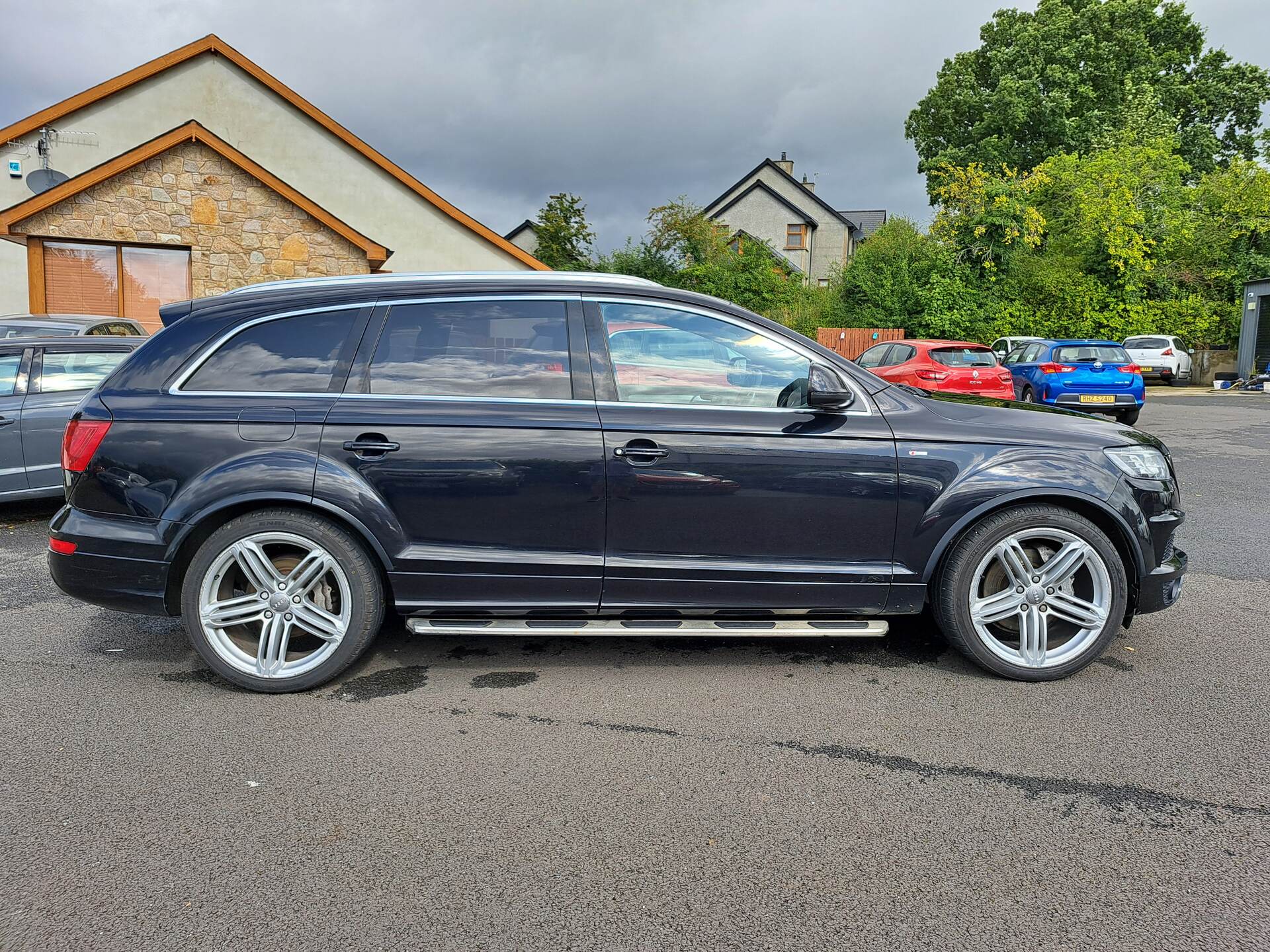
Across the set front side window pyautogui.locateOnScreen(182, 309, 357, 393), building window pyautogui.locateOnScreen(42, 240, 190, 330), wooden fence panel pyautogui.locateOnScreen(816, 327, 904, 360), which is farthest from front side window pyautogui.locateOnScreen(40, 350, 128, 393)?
wooden fence panel pyautogui.locateOnScreen(816, 327, 904, 360)

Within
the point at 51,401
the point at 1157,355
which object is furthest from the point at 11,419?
the point at 1157,355

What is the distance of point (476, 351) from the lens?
3795mm

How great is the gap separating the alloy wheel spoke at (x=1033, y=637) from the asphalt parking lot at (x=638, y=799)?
135mm

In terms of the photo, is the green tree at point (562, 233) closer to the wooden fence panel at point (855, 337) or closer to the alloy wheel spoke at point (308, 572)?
the wooden fence panel at point (855, 337)

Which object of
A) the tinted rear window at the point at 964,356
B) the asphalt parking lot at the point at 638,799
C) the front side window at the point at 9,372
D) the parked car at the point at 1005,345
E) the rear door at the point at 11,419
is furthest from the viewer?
the parked car at the point at 1005,345

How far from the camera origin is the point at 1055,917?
7.47 feet

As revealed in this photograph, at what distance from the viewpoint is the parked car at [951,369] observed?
44.4 feet

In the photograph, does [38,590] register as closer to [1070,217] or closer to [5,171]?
[5,171]

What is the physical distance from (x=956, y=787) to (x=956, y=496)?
1.30 metres

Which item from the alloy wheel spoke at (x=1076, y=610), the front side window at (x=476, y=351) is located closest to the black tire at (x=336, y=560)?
the front side window at (x=476, y=351)

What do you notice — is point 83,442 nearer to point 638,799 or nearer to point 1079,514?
point 638,799

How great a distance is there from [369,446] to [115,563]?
3.98ft

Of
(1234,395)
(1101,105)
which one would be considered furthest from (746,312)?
(1101,105)

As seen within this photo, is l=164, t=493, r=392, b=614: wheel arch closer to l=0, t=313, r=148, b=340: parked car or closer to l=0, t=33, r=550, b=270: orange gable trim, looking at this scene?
l=0, t=313, r=148, b=340: parked car
